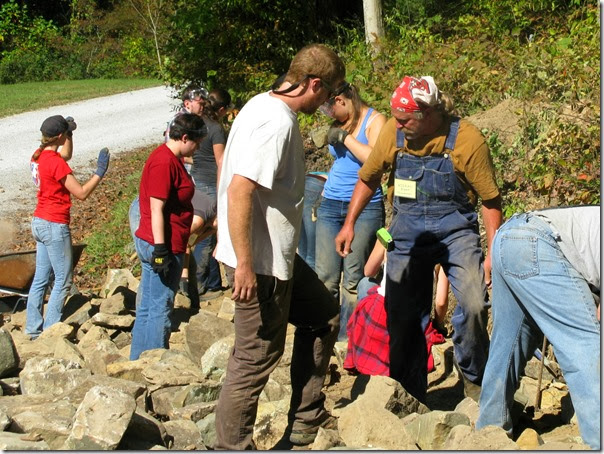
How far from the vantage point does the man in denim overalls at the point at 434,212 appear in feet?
16.0

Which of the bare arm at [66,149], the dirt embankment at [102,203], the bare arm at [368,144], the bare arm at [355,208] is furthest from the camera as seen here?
the dirt embankment at [102,203]

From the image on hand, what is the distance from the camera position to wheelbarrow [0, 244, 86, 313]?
8.29m

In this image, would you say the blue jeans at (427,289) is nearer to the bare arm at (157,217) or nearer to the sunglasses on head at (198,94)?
the bare arm at (157,217)

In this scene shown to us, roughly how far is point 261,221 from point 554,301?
139 cm

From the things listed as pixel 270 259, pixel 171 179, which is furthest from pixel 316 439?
pixel 171 179

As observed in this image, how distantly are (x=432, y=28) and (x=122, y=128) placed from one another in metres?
8.36

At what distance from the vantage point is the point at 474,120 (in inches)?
347

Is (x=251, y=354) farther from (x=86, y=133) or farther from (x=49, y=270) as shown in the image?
(x=86, y=133)

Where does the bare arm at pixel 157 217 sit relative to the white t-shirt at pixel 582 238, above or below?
below

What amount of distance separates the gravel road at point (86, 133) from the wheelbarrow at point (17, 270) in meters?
4.13

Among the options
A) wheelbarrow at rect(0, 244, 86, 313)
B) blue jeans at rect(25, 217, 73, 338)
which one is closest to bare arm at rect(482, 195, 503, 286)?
blue jeans at rect(25, 217, 73, 338)

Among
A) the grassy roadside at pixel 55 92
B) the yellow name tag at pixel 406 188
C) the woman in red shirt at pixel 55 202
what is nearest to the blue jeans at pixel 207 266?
the woman in red shirt at pixel 55 202

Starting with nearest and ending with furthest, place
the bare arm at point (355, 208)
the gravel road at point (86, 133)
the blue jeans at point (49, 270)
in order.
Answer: the bare arm at point (355, 208) < the blue jeans at point (49, 270) < the gravel road at point (86, 133)

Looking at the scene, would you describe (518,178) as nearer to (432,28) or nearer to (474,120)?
(474,120)
